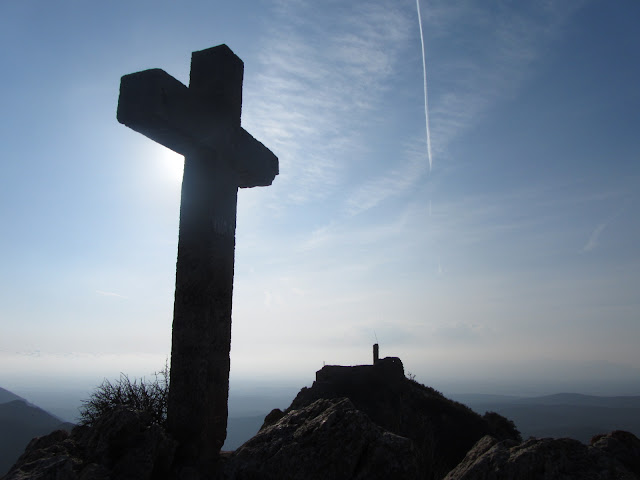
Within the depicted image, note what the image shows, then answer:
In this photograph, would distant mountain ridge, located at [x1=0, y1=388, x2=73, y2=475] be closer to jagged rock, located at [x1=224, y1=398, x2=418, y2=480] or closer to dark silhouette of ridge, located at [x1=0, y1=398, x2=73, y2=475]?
dark silhouette of ridge, located at [x1=0, y1=398, x2=73, y2=475]

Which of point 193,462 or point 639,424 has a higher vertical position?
point 193,462

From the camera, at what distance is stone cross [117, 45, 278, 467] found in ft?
15.3

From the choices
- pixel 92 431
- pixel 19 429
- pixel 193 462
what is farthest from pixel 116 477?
pixel 19 429

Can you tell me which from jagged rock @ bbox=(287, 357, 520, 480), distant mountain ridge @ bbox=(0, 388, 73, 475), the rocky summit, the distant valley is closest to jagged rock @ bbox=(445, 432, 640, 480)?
the rocky summit

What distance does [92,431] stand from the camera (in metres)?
4.02

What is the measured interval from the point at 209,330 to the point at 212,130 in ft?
7.63

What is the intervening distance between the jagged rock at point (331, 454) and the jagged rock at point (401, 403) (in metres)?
16.2

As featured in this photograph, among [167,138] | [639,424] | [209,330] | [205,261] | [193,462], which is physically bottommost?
[639,424]

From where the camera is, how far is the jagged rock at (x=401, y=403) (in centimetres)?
2056

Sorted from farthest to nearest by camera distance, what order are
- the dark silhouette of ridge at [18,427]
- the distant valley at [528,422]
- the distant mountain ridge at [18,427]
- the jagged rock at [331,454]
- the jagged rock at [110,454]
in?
the distant valley at [528,422]
the dark silhouette of ridge at [18,427]
the distant mountain ridge at [18,427]
the jagged rock at [331,454]
the jagged rock at [110,454]

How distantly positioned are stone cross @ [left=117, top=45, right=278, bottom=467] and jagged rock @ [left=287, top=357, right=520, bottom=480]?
15.4m

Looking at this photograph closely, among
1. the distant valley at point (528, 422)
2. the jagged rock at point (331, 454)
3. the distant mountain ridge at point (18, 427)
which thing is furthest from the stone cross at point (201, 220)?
the distant mountain ridge at point (18, 427)

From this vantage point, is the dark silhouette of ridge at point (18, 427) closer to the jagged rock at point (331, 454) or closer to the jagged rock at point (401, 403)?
the jagged rock at point (401, 403)

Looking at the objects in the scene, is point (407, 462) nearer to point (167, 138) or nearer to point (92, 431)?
point (92, 431)
